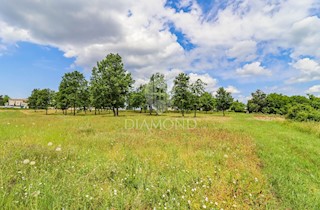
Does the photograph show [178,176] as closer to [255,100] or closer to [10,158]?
[10,158]

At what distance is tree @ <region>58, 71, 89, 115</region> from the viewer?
50.8 m

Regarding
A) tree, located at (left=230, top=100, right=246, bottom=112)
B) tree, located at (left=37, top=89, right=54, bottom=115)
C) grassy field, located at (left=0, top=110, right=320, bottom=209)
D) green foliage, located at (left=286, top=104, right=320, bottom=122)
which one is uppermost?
tree, located at (left=37, top=89, right=54, bottom=115)

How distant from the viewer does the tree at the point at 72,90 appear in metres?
50.8

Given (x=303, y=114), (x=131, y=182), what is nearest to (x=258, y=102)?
(x=303, y=114)

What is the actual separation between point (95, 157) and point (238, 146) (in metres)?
6.80

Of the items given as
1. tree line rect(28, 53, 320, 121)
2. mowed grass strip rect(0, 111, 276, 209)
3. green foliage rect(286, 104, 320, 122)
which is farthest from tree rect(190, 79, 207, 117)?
mowed grass strip rect(0, 111, 276, 209)

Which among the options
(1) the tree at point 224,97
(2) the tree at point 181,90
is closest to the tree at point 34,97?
(2) the tree at point 181,90

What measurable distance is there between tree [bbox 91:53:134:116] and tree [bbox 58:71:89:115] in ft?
38.2

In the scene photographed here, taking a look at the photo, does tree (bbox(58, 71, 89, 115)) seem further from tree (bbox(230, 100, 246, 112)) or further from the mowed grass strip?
tree (bbox(230, 100, 246, 112))

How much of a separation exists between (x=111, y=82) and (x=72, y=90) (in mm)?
17979

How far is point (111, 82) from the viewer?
40.2 m

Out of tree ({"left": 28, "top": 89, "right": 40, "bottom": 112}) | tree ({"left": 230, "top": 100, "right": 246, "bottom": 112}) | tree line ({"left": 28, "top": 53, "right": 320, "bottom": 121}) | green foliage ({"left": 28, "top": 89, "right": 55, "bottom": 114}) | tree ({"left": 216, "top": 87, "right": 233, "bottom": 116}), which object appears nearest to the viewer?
tree line ({"left": 28, "top": 53, "right": 320, "bottom": 121})

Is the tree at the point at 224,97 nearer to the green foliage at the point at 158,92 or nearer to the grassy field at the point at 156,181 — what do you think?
the green foliage at the point at 158,92

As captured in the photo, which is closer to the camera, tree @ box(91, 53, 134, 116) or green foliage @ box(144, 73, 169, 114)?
tree @ box(91, 53, 134, 116)
